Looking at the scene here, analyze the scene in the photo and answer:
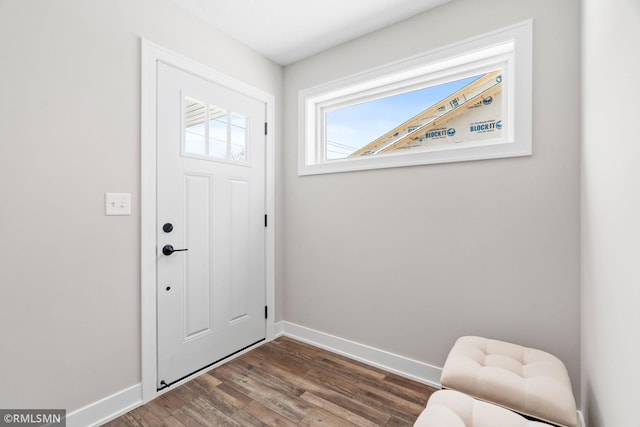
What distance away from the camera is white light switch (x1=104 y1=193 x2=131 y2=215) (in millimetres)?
1654

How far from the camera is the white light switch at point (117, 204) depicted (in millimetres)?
1654

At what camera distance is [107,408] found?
163 centimetres

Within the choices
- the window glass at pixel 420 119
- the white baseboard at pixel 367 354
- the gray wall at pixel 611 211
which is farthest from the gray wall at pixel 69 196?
the gray wall at pixel 611 211

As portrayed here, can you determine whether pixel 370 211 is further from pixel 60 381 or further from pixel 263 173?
pixel 60 381

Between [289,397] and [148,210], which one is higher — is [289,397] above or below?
below

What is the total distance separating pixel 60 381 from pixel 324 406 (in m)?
1.39

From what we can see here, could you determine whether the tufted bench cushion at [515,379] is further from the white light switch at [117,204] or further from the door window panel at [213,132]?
the door window panel at [213,132]

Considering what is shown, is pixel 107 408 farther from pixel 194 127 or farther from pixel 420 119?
pixel 420 119

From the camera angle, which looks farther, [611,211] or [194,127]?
[194,127]

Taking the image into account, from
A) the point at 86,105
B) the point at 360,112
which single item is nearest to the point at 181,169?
the point at 86,105

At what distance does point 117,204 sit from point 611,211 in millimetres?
2218

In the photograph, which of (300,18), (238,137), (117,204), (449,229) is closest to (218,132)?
(238,137)

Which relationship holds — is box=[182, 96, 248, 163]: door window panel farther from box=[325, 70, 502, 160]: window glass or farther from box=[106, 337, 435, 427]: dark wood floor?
box=[106, 337, 435, 427]: dark wood floor

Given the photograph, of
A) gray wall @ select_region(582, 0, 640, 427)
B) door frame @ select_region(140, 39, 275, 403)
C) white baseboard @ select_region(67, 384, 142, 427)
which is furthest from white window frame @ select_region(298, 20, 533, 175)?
white baseboard @ select_region(67, 384, 142, 427)
